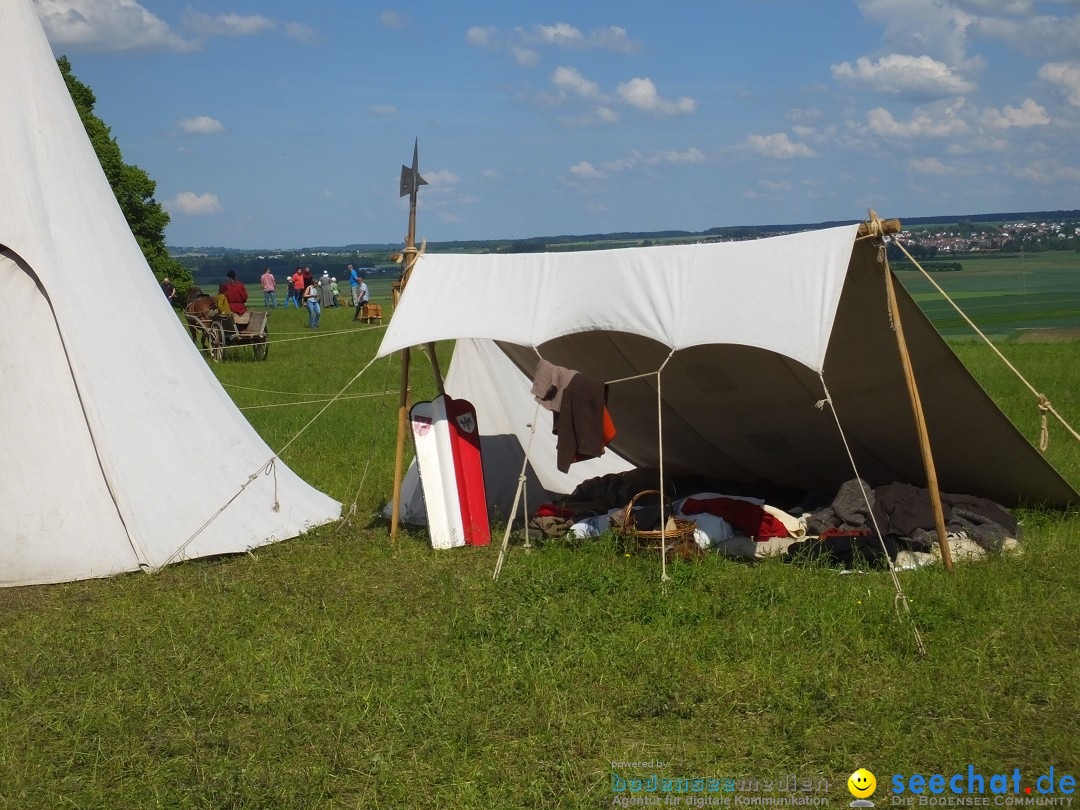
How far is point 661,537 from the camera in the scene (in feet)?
20.6

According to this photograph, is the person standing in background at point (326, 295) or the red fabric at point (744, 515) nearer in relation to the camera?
the red fabric at point (744, 515)

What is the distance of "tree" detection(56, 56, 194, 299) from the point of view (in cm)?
2962

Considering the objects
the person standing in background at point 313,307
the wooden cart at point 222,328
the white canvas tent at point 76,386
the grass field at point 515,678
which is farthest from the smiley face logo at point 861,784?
the person standing in background at point 313,307

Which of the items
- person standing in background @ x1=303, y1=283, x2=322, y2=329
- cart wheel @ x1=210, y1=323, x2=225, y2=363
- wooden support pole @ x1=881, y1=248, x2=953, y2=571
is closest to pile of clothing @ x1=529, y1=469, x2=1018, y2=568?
wooden support pole @ x1=881, y1=248, x2=953, y2=571

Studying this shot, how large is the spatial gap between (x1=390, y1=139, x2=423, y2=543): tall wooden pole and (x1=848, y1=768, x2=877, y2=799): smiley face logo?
3.86 metres

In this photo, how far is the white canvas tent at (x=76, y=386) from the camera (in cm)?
628

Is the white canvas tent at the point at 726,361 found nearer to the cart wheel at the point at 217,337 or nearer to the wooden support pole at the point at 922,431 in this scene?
the wooden support pole at the point at 922,431

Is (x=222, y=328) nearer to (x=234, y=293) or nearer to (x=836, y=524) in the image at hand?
(x=234, y=293)

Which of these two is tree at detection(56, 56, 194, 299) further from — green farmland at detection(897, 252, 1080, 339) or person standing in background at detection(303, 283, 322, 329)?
green farmland at detection(897, 252, 1080, 339)

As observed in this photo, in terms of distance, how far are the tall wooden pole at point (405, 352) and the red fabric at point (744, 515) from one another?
1.75 meters

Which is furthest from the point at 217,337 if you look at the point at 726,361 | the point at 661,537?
the point at 661,537

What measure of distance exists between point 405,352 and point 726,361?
1.96 metres

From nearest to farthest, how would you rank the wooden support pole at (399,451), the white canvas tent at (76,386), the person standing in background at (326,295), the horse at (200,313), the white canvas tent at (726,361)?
the white canvas tent at (726,361) → the white canvas tent at (76,386) → the wooden support pole at (399,451) → the horse at (200,313) → the person standing in background at (326,295)

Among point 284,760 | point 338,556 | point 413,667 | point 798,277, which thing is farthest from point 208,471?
point 798,277
